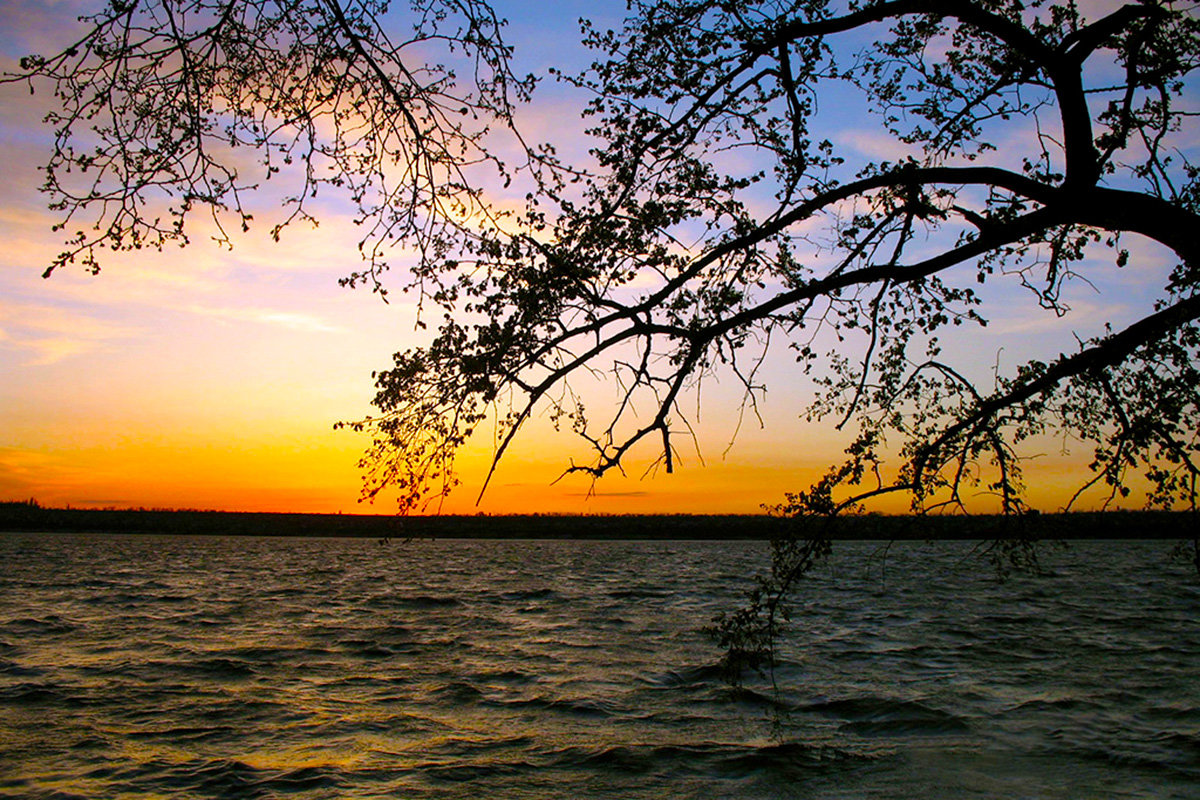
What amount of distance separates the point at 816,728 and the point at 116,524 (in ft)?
441

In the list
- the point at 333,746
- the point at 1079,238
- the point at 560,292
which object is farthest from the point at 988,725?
the point at 560,292

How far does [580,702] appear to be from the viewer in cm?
1534

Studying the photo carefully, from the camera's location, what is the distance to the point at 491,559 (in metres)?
71.6

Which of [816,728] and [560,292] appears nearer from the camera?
[560,292]

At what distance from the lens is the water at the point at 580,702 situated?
11.0 metres

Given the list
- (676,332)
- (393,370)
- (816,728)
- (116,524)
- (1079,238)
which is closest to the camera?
(393,370)

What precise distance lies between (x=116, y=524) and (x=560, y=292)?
139m

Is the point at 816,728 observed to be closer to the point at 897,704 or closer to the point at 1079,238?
the point at 897,704

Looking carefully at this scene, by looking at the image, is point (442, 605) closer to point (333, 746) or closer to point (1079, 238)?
point (333, 746)

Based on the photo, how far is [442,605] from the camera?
33375mm

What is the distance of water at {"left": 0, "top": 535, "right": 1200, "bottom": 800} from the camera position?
36.1ft

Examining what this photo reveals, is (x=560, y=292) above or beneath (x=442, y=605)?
above

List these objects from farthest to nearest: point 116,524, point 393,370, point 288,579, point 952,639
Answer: point 116,524 → point 288,579 → point 952,639 → point 393,370

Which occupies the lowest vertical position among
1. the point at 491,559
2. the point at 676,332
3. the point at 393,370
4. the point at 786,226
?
the point at 491,559
